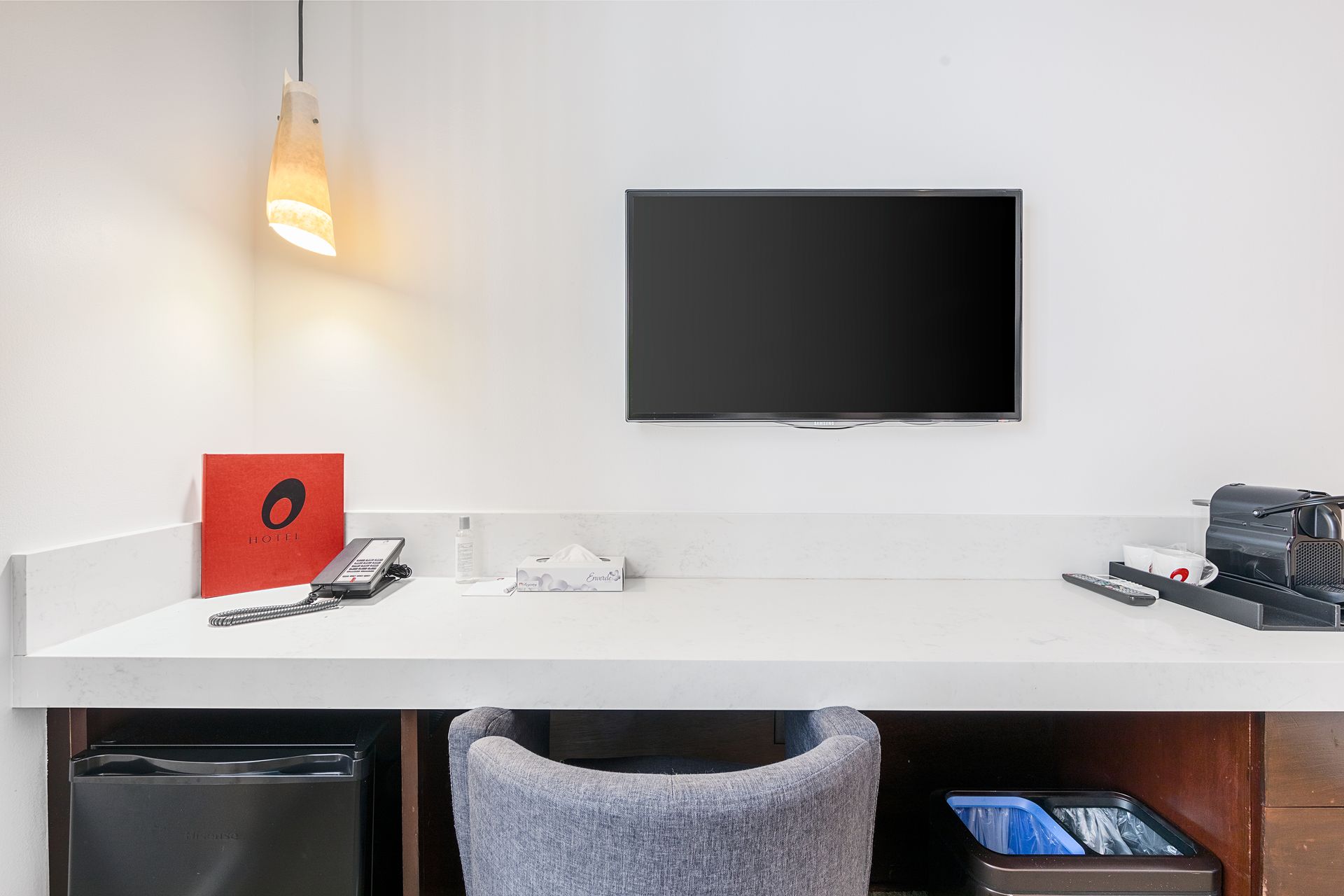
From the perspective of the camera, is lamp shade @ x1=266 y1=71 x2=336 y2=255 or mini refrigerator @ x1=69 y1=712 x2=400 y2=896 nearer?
mini refrigerator @ x1=69 y1=712 x2=400 y2=896

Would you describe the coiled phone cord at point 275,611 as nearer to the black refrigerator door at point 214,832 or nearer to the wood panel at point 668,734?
the black refrigerator door at point 214,832

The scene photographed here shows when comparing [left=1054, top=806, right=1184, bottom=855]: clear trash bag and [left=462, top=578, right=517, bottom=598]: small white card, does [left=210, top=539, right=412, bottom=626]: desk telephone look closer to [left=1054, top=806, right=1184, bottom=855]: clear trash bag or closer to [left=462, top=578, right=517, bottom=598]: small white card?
[left=462, top=578, right=517, bottom=598]: small white card

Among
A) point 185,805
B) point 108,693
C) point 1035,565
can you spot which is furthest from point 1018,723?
point 108,693

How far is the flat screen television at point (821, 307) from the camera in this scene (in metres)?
1.50

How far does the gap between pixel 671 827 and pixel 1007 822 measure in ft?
3.64

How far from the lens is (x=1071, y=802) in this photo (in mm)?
1259

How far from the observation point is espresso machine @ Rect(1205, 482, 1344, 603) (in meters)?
1.17

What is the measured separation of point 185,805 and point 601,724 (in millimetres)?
856

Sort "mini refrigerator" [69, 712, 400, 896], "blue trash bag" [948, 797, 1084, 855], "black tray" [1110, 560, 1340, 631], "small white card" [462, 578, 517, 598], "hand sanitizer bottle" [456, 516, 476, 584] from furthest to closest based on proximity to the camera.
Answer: "hand sanitizer bottle" [456, 516, 476, 584] < "small white card" [462, 578, 517, 598] < "blue trash bag" [948, 797, 1084, 855] < "black tray" [1110, 560, 1340, 631] < "mini refrigerator" [69, 712, 400, 896]

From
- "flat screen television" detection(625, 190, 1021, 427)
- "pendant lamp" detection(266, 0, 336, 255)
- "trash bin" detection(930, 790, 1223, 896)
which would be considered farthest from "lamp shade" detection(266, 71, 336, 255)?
"trash bin" detection(930, 790, 1223, 896)

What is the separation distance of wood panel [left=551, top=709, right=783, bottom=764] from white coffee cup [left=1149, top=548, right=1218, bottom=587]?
979 mm

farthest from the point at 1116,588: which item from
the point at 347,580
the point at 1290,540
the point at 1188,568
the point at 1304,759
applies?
the point at 347,580

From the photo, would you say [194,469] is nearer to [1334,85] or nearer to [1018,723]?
[1018,723]

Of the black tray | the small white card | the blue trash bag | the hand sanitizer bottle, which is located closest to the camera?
the black tray
